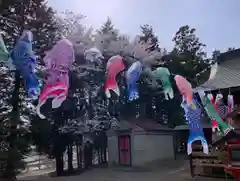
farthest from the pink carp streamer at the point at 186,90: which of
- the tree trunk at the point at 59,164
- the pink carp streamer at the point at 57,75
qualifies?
the tree trunk at the point at 59,164

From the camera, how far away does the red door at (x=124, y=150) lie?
51.7ft

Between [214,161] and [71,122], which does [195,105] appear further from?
[71,122]

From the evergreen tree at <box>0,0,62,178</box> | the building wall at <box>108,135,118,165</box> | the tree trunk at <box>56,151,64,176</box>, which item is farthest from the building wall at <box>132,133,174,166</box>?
the evergreen tree at <box>0,0,62,178</box>

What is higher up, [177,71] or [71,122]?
[177,71]

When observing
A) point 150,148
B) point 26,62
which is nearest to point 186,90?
point 26,62

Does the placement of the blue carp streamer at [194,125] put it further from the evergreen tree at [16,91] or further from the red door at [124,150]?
the red door at [124,150]

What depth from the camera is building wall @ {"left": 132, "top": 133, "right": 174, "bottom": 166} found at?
51.1ft

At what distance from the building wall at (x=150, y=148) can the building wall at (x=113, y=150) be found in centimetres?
124

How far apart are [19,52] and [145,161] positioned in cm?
1122

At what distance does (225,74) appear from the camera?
12.7m

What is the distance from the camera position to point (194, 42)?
22875mm

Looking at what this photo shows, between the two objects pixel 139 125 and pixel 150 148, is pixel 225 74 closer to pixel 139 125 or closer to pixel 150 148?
pixel 139 125

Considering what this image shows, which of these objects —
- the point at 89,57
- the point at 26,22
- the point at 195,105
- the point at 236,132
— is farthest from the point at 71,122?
the point at 236,132

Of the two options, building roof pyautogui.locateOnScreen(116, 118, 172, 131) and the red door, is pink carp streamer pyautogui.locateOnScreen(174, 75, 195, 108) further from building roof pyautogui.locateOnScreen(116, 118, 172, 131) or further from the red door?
the red door
